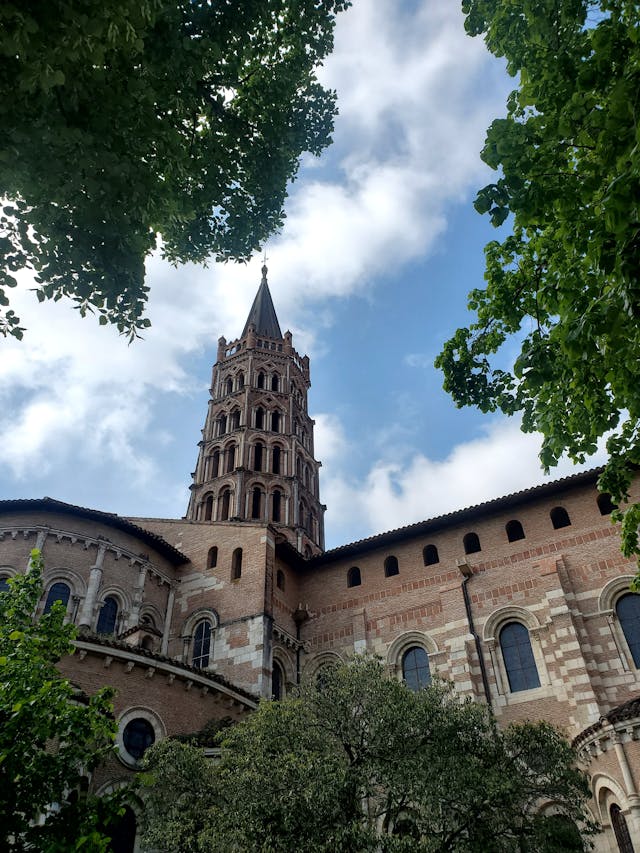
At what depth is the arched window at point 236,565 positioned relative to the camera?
25.5m

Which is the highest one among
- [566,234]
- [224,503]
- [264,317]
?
[264,317]

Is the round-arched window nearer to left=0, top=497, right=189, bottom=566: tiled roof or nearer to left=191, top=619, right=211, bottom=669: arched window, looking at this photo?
left=191, top=619, right=211, bottom=669: arched window

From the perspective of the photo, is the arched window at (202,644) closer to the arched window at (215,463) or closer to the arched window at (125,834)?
the arched window at (125,834)

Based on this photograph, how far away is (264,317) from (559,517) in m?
35.2

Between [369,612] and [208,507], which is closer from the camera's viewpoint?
[369,612]

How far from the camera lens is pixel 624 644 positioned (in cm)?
1994

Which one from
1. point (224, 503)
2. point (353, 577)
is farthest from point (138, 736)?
point (224, 503)

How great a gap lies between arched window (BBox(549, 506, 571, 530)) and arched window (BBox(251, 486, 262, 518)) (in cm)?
2001

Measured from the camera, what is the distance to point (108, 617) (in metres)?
23.1

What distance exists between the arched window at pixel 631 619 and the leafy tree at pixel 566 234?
11.1 meters

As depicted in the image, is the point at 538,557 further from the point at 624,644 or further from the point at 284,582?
the point at 284,582

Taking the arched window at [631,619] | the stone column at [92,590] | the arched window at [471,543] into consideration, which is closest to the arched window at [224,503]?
the stone column at [92,590]

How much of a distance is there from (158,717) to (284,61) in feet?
53.8

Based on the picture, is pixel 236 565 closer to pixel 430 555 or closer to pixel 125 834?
pixel 430 555
